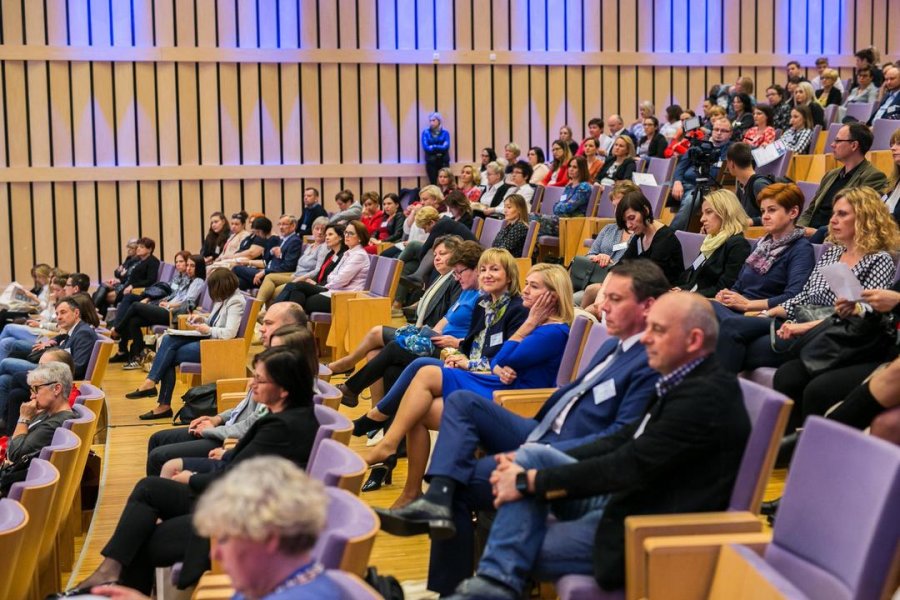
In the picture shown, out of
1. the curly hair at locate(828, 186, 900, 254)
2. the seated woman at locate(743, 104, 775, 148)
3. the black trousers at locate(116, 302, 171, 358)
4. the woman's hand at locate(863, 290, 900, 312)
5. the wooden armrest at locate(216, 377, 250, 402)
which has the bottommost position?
the black trousers at locate(116, 302, 171, 358)

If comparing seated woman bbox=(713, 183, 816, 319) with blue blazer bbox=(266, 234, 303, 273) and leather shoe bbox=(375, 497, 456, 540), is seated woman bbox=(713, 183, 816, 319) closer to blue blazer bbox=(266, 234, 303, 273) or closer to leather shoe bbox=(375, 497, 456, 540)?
leather shoe bbox=(375, 497, 456, 540)

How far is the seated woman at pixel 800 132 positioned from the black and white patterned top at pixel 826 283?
4487mm

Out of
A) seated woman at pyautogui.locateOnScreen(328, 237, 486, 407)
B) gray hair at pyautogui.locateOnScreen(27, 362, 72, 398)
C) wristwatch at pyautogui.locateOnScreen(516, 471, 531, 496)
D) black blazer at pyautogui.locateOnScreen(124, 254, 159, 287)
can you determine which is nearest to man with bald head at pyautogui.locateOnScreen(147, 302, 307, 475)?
gray hair at pyautogui.locateOnScreen(27, 362, 72, 398)

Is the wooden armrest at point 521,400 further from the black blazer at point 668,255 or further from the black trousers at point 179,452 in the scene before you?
the black blazer at point 668,255

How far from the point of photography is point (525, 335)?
440cm

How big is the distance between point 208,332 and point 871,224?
14.5ft

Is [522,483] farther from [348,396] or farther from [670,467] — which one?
[348,396]

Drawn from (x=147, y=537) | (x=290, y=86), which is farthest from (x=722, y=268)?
(x=290, y=86)

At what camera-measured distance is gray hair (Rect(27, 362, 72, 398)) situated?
4.73m

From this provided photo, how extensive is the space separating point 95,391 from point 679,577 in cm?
351

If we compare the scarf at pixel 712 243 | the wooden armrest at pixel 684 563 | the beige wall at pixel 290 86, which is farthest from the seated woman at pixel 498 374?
the beige wall at pixel 290 86

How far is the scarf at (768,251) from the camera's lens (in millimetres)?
4789

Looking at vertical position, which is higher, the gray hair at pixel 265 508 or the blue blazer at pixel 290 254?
the gray hair at pixel 265 508

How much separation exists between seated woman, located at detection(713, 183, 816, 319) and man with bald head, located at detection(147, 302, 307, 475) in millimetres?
1750
